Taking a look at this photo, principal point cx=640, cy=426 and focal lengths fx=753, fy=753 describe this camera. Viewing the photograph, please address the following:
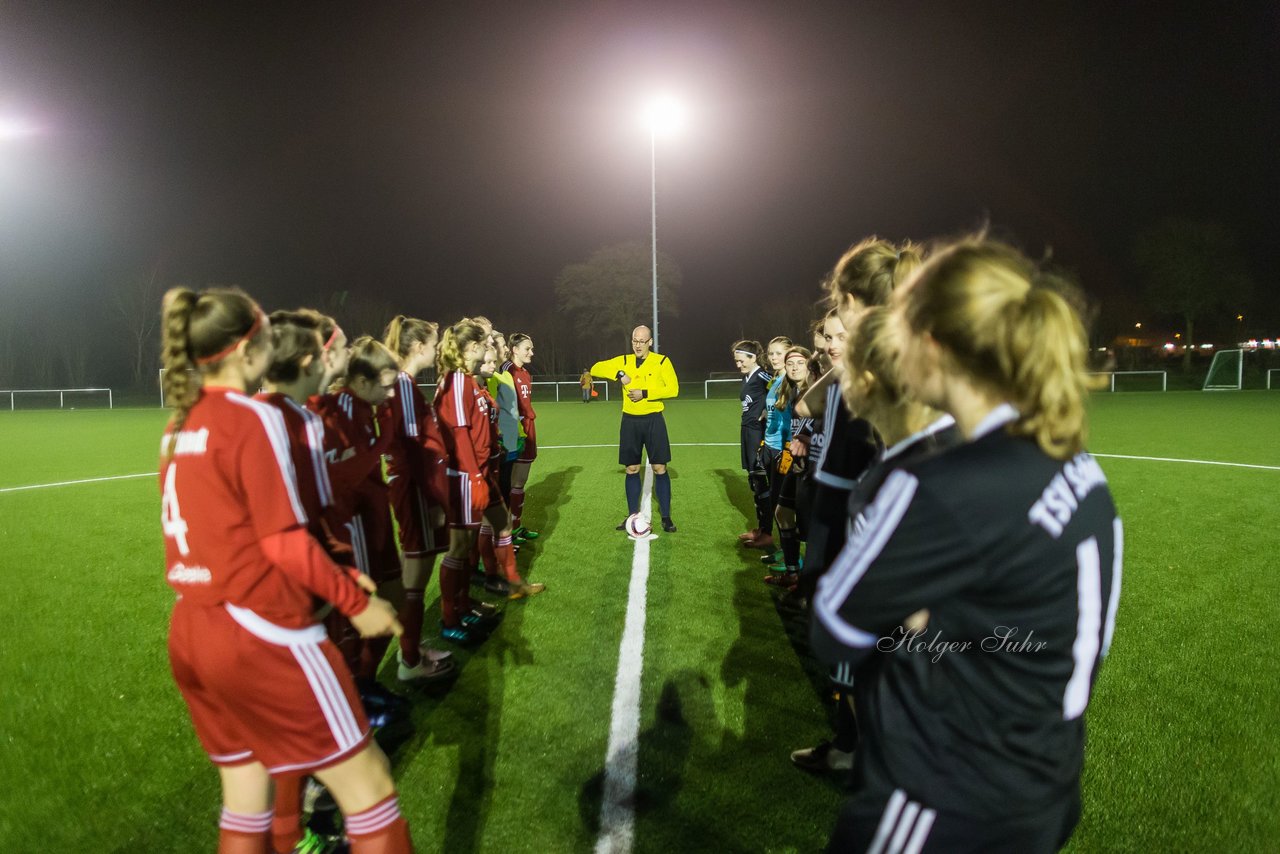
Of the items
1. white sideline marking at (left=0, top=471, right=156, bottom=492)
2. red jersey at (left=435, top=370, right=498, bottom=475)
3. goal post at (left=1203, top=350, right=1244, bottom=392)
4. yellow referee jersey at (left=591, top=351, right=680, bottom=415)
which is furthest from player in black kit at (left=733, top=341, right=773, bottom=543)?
goal post at (left=1203, top=350, right=1244, bottom=392)

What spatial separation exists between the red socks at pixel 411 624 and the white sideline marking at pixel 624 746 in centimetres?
124

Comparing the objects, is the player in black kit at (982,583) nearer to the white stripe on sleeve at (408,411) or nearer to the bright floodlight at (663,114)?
the white stripe on sleeve at (408,411)

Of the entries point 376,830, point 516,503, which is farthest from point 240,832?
point 516,503

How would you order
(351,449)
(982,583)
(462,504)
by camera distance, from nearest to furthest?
1. (982,583)
2. (351,449)
3. (462,504)

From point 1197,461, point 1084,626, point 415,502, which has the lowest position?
point 1197,461

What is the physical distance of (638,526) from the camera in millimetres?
8102

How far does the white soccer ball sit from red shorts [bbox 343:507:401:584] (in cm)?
403

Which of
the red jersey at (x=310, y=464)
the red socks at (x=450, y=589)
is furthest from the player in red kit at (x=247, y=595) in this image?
the red socks at (x=450, y=589)

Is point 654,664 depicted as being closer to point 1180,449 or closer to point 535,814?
point 535,814

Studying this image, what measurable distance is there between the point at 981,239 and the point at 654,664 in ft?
12.2

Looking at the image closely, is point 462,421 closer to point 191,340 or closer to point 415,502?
point 415,502

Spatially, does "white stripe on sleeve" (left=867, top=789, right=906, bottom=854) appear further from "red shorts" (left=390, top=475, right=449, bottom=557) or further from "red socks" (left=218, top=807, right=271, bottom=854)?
"red shorts" (left=390, top=475, right=449, bottom=557)

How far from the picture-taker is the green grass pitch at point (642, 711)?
3137 millimetres

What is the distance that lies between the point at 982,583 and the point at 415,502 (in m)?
3.82
